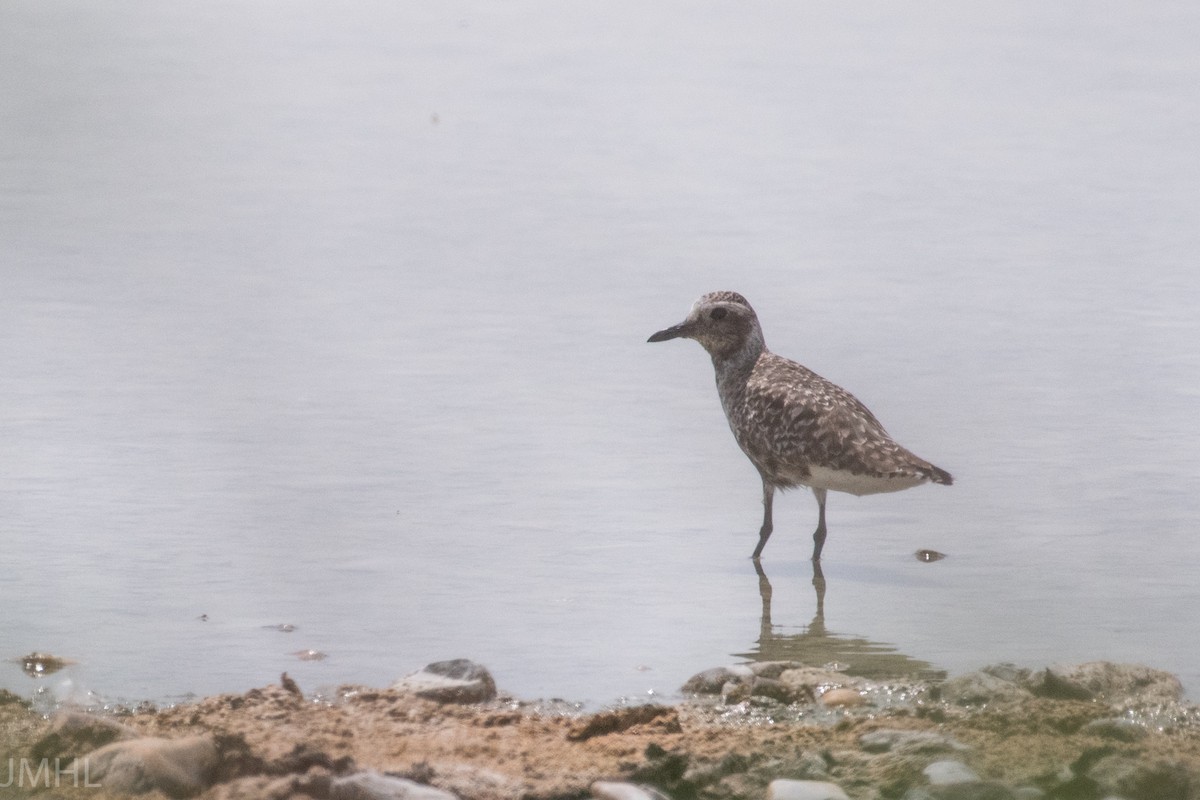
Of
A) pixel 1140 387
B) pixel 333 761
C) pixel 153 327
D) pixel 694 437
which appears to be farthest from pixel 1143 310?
pixel 333 761

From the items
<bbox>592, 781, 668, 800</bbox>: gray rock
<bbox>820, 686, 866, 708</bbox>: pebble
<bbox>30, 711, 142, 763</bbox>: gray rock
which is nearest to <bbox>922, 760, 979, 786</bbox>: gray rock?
<bbox>592, 781, 668, 800</bbox>: gray rock

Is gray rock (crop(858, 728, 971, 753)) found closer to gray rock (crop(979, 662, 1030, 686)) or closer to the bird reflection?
gray rock (crop(979, 662, 1030, 686))

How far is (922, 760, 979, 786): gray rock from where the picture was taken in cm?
503

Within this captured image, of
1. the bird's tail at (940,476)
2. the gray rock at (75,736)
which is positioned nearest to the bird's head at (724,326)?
the bird's tail at (940,476)

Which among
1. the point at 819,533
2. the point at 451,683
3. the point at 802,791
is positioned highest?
the point at 819,533

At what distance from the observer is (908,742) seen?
5.59 metres

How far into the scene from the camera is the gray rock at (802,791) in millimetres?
5125

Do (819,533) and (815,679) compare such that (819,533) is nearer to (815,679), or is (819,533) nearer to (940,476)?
(940,476)

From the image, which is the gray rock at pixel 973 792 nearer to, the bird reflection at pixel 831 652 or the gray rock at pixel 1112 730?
the gray rock at pixel 1112 730

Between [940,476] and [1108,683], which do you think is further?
[940,476]

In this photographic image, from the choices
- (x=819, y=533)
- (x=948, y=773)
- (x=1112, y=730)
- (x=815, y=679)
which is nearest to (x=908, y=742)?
(x=948, y=773)

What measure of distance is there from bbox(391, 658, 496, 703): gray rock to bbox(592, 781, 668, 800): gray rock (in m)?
1.28

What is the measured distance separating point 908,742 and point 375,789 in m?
1.54

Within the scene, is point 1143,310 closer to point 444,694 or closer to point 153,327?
point 153,327
